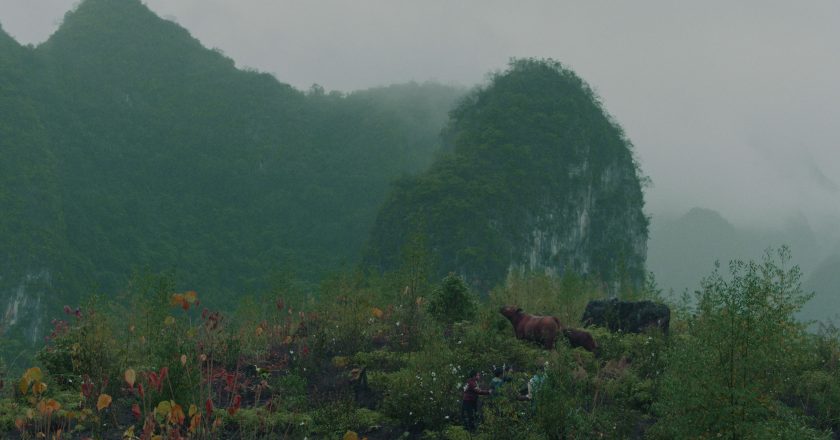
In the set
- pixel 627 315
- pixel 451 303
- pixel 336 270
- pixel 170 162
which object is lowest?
pixel 336 270

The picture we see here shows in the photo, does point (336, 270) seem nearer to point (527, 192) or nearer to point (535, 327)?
point (527, 192)

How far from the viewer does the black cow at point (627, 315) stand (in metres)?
11.8

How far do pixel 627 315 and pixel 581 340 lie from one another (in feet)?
8.26

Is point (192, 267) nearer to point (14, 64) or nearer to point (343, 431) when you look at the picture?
point (14, 64)

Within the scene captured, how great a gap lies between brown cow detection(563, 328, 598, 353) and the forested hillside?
41.4 metres

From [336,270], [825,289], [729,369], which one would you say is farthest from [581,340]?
[825,289]

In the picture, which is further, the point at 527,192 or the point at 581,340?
the point at 527,192

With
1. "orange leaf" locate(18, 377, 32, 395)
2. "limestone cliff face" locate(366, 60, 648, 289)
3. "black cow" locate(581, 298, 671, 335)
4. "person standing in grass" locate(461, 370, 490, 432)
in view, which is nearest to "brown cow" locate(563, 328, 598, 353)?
"black cow" locate(581, 298, 671, 335)

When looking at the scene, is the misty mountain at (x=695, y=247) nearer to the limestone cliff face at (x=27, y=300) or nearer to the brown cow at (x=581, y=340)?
the limestone cliff face at (x=27, y=300)

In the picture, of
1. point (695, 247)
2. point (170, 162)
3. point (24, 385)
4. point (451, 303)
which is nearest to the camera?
point (24, 385)

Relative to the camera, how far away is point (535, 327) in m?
10.4

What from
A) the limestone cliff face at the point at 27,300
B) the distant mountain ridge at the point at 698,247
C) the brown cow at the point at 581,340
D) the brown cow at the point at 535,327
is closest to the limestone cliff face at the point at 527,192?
the limestone cliff face at the point at 27,300

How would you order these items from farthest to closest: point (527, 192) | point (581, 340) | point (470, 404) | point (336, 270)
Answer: point (527, 192) → point (336, 270) → point (581, 340) → point (470, 404)

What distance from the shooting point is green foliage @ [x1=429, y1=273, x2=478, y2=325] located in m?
12.3
